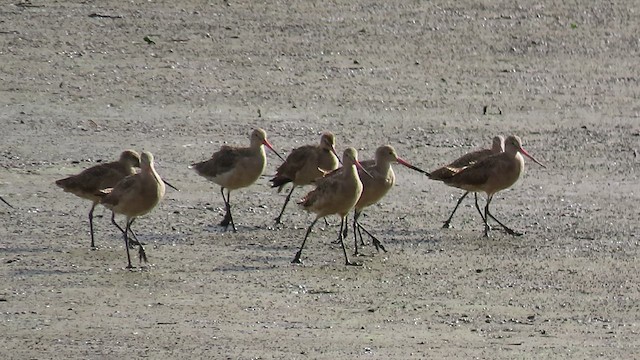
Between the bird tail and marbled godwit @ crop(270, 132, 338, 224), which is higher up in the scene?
marbled godwit @ crop(270, 132, 338, 224)

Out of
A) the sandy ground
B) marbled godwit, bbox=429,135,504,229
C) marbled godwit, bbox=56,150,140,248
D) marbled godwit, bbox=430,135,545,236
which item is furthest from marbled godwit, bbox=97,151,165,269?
marbled godwit, bbox=430,135,545,236

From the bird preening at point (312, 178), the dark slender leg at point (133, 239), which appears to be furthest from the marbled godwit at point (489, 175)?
the dark slender leg at point (133, 239)

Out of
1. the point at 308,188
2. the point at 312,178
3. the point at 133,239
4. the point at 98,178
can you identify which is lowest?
the point at 308,188

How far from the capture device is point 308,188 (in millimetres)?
16625

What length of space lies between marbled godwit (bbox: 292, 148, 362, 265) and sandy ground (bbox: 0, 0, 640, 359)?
1.22ft

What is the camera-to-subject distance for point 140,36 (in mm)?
20906

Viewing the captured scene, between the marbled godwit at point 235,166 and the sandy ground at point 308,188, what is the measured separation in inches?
11.1

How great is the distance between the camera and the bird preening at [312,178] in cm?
1355

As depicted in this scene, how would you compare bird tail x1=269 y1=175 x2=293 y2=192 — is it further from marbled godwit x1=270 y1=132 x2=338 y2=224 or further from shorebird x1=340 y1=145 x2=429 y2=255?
shorebird x1=340 y1=145 x2=429 y2=255

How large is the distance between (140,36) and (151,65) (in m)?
1.09

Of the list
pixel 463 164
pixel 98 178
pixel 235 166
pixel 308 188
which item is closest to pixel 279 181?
pixel 235 166

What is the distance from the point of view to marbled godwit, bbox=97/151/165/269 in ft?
44.0

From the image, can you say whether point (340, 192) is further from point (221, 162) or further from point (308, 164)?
point (221, 162)

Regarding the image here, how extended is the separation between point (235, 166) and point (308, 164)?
25.7 inches
